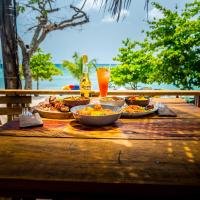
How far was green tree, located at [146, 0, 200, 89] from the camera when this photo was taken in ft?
30.4

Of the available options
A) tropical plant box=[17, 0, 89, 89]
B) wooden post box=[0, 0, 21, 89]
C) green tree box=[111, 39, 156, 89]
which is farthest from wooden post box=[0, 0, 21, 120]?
green tree box=[111, 39, 156, 89]

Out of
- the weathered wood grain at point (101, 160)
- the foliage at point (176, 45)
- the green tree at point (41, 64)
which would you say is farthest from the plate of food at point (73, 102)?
the green tree at point (41, 64)

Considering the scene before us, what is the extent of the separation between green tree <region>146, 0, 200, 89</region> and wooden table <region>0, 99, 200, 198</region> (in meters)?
8.84

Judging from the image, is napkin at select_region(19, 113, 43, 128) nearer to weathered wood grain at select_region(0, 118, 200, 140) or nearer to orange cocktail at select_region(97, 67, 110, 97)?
weathered wood grain at select_region(0, 118, 200, 140)

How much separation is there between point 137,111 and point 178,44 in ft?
28.9

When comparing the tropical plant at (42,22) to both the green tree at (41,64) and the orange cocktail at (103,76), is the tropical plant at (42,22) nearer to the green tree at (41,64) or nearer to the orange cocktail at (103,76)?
the green tree at (41,64)

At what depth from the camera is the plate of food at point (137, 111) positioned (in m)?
1.43

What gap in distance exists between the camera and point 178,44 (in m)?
9.41

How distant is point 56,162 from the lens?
30.1 inches

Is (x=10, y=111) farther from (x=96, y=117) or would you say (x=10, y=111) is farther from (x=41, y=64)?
(x=41, y=64)

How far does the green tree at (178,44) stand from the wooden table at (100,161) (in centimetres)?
884

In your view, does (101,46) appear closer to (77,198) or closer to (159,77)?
(159,77)

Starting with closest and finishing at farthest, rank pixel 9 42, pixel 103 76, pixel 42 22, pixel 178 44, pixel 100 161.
Answer: pixel 100 161, pixel 103 76, pixel 9 42, pixel 178 44, pixel 42 22

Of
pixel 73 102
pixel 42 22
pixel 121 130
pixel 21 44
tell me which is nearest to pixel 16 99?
pixel 73 102
